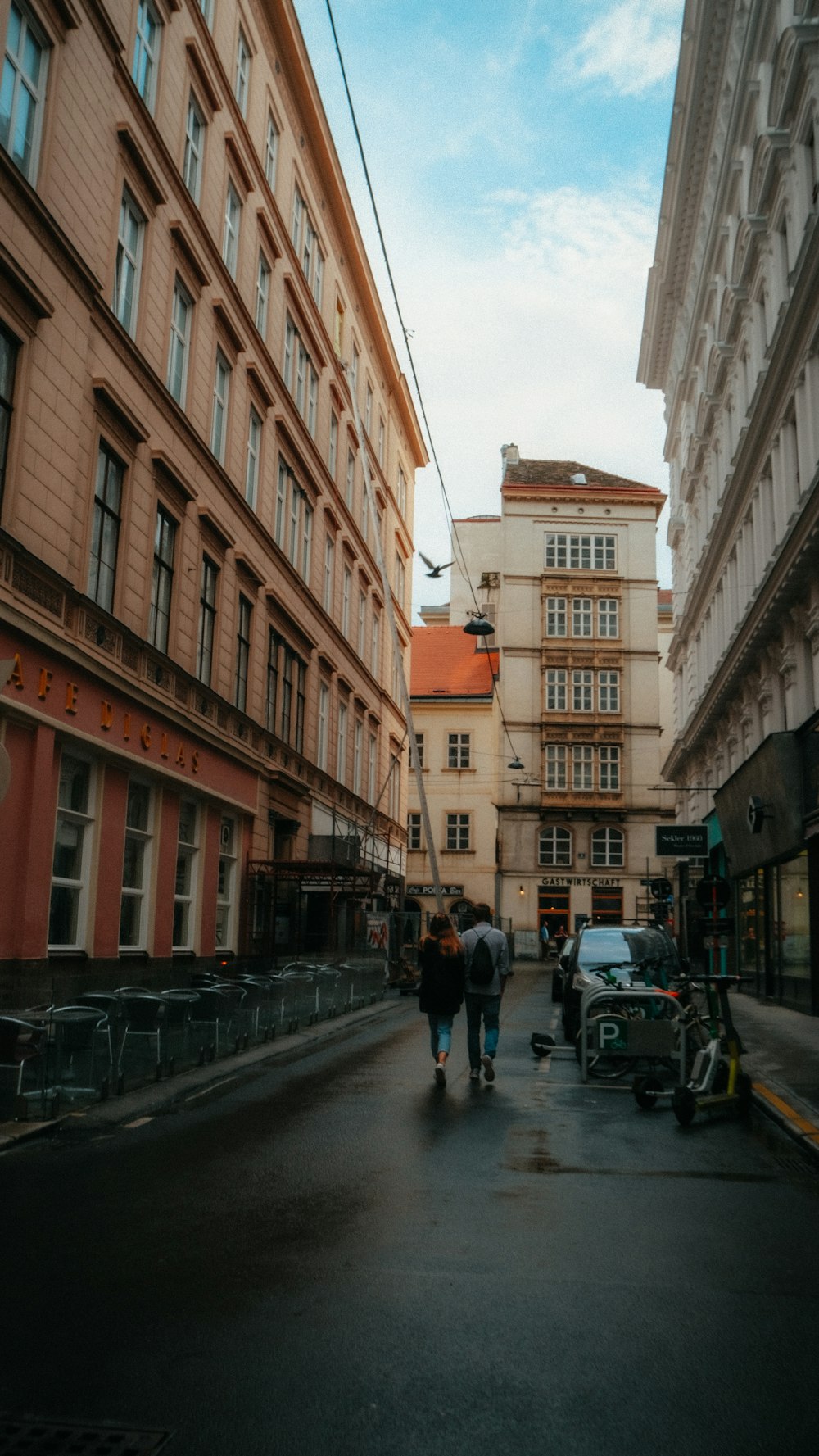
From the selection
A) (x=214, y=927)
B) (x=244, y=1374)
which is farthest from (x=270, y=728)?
(x=244, y=1374)

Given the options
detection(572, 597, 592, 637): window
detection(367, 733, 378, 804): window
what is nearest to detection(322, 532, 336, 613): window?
detection(367, 733, 378, 804): window

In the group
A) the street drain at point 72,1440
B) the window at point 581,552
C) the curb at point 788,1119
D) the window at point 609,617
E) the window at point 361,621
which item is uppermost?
the window at point 581,552

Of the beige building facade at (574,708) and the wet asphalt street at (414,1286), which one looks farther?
the beige building facade at (574,708)

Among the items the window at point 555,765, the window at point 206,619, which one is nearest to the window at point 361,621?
the window at point 206,619

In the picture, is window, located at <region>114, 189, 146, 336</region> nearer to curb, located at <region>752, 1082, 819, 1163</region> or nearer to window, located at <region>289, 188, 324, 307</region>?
window, located at <region>289, 188, 324, 307</region>

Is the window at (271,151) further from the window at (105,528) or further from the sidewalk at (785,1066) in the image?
the sidewalk at (785,1066)

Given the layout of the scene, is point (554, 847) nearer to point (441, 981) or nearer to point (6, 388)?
point (441, 981)

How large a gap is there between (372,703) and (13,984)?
27.5 m

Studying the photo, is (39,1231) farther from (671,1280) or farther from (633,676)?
(633,676)

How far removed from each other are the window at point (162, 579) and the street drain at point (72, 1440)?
53.1 ft

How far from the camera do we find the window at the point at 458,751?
63.4m

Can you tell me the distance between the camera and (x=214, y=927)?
22.8m

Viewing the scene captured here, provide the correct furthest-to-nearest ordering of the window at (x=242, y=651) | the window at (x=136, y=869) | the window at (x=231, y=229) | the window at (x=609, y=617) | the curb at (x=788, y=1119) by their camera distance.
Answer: the window at (x=609, y=617), the window at (x=242, y=651), the window at (x=231, y=229), the window at (x=136, y=869), the curb at (x=788, y=1119)

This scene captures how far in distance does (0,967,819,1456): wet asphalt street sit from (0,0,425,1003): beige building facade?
6.94 meters
